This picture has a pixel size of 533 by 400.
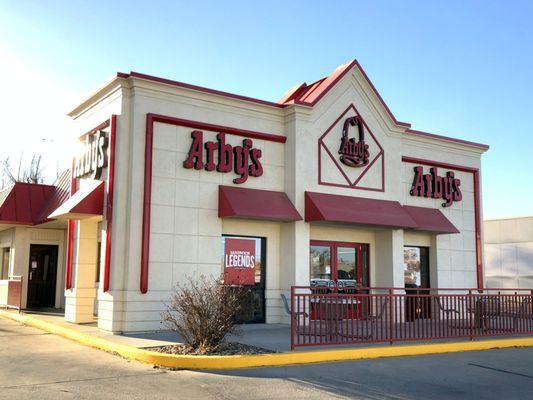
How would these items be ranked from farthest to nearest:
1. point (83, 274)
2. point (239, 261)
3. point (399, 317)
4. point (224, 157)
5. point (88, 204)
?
point (83, 274) → point (239, 261) → point (224, 157) → point (88, 204) → point (399, 317)

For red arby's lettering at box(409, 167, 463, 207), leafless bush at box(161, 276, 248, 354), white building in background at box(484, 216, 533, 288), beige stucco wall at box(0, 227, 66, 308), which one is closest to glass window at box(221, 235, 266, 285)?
leafless bush at box(161, 276, 248, 354)

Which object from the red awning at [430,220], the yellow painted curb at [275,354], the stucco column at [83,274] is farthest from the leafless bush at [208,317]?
the red awning at [430,220]

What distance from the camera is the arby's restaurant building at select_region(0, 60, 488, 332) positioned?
1459cm

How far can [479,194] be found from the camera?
2177 cm

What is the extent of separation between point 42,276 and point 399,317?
48.7 feet

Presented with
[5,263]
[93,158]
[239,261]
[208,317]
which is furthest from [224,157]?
[5,263]

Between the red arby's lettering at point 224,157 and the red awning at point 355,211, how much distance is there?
71.0 inches

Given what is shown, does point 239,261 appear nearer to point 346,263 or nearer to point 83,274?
point 346,263

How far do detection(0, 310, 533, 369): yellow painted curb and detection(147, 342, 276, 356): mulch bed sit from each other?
394mm

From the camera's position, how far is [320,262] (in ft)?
58.7

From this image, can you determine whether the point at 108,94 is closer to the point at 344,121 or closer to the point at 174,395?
the point at 344,121

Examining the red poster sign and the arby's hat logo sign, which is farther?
the arby's hat logo sign

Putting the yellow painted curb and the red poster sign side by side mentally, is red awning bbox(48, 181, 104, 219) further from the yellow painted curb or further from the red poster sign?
the red poster sign

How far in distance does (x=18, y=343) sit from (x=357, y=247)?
10381mm
